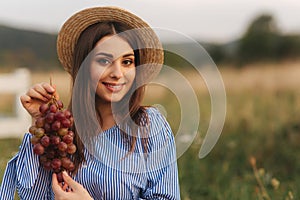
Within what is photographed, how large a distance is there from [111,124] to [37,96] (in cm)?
29

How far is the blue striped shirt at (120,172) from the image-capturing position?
6.20ft

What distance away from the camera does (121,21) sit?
195 centimetres

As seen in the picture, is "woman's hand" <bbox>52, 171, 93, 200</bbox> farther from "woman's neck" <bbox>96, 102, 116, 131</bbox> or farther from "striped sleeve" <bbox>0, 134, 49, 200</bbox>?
"woman's neck" <bbox>96, 102, 116, 131</bbox>

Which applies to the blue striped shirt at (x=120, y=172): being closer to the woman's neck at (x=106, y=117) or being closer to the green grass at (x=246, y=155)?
the woman's neck at (x=106, y=117)

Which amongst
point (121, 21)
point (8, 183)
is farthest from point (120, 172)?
point (121, 21)

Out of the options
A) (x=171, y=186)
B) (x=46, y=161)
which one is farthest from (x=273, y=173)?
(x=46, y=161)

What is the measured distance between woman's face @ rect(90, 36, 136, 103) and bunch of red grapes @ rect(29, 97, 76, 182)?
0.58 ft

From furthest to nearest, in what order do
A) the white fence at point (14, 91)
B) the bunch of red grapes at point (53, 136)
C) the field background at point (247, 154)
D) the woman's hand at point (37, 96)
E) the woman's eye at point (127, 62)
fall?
the white fence at point (14, 91) → the field background at point (247, 154) → the woman's eye at point (127, 62) → the woman's hand at point (37, 96) → the bunch of red grapes at point (53, 136)

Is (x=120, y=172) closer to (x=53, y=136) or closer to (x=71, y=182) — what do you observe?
(x=71, y=182)

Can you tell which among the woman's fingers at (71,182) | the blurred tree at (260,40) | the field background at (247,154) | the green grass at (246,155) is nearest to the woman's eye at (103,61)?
the woman's fingers at (71,182)

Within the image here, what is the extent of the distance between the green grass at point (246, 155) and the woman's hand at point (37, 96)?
1.19 m

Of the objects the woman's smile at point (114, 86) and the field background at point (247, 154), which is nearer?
the woman's smile at point (114, 86)

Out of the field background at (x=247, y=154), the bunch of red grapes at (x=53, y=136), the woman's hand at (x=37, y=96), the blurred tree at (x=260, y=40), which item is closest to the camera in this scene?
the bunch of red grapes at (x=53, y=136)

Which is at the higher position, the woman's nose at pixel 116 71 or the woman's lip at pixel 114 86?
the woman's nose at pixel 116 71
